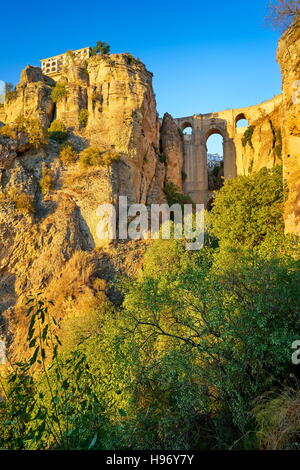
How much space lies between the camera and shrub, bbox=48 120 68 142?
25047mm

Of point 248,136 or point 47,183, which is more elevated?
point 248,136

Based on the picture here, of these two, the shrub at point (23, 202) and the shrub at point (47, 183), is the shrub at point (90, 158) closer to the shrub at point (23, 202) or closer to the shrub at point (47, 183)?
the shrub at point (47, 183)

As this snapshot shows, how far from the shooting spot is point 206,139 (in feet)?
112

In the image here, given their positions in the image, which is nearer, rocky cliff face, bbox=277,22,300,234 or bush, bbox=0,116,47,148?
rocky cliff face, bbox=277,22,300,234

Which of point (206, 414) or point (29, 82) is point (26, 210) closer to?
point (29, 82)

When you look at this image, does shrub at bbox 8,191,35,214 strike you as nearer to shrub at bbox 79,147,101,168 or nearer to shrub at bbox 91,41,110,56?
shrub at bbox 79,147,101,168

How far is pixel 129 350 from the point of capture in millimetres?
9008

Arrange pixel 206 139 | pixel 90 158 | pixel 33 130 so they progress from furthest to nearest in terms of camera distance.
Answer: pixel 206 139 → pixel 33 130 → pixel 90 158

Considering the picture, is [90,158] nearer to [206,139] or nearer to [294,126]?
[294,126]

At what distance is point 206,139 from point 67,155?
14.9 metres

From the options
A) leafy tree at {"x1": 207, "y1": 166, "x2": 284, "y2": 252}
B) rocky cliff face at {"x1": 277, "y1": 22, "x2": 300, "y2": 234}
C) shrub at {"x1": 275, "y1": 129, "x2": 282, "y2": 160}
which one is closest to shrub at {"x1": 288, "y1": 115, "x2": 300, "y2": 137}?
rocky cliff face at {"x1": 277, "y1": 22, "x2": 300, "y2": 234}

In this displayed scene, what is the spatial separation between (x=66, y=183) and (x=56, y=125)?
16.3 ft

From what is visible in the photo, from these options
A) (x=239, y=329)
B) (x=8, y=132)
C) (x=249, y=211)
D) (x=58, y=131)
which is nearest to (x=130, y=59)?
(x=58, y=131)

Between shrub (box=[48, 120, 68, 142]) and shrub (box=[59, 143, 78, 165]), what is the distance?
1.37 meters
